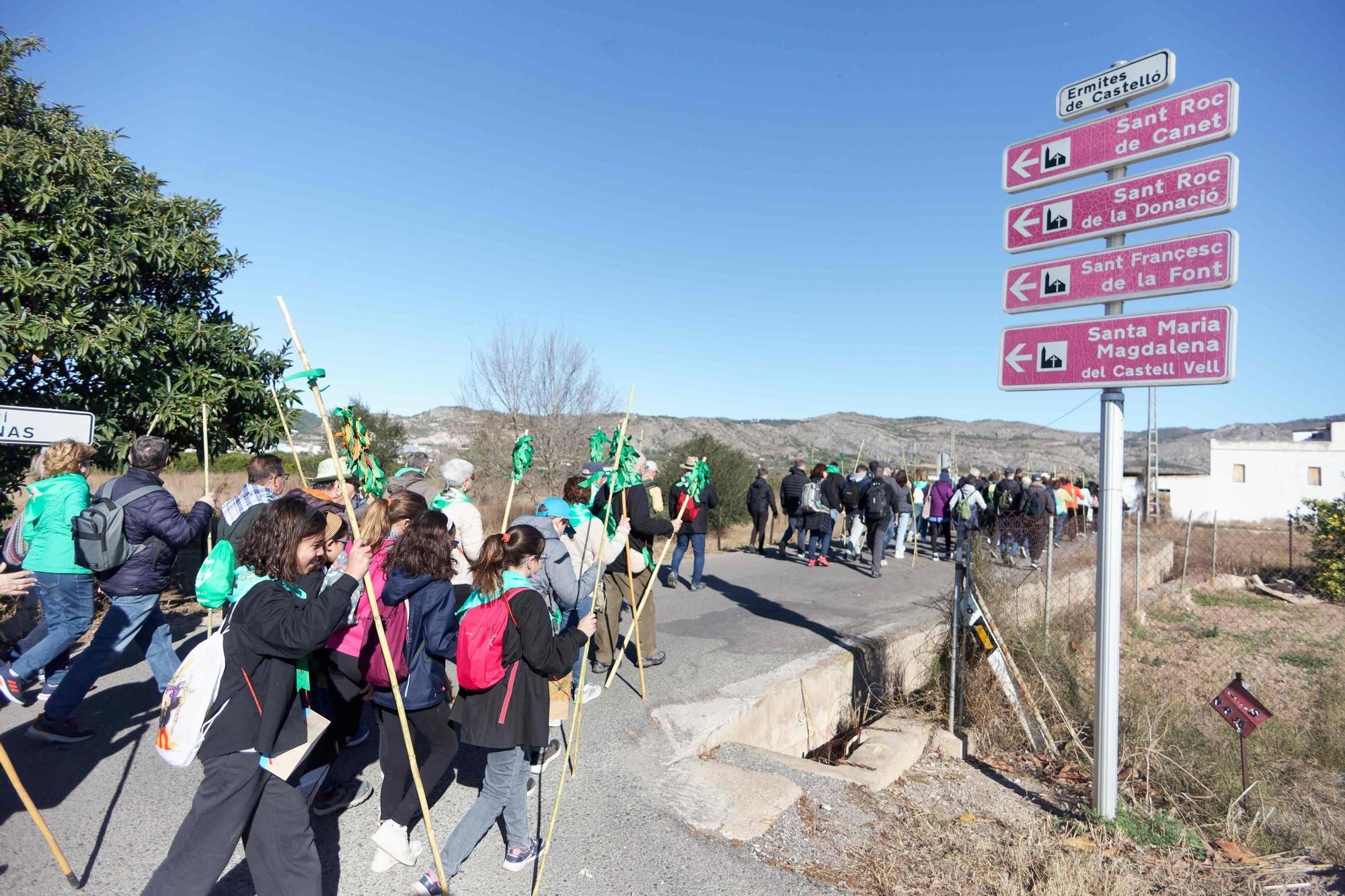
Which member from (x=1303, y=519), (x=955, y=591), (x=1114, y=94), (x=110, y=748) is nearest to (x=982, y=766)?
(x=955, y=591)

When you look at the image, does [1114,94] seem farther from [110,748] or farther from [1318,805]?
[110,748]

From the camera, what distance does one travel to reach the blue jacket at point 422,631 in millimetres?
3795

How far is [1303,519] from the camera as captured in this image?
17.4m

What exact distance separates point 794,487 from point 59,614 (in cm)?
1080

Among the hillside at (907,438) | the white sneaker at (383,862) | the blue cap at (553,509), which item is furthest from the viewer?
the hillside at (907,438)

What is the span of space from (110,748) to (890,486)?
1086cm

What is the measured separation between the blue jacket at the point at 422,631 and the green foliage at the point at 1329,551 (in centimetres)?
1888

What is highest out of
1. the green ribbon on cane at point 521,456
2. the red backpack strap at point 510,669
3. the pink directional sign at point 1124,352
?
the pink directional sign at point 1124,352

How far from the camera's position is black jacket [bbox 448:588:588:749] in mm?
3506

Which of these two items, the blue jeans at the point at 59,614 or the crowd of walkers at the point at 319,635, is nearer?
the crowd of walkers at the point at 319,635

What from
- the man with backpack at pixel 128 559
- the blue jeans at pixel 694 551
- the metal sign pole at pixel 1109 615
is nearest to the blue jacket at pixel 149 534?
the man with backpack at pixel 128 559

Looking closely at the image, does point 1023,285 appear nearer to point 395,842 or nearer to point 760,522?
point 395,842

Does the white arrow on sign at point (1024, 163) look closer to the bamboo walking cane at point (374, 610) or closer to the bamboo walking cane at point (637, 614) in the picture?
the bamboo walking cane at point (637, 614)

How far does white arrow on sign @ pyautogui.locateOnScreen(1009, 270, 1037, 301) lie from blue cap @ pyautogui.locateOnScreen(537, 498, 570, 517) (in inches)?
130
